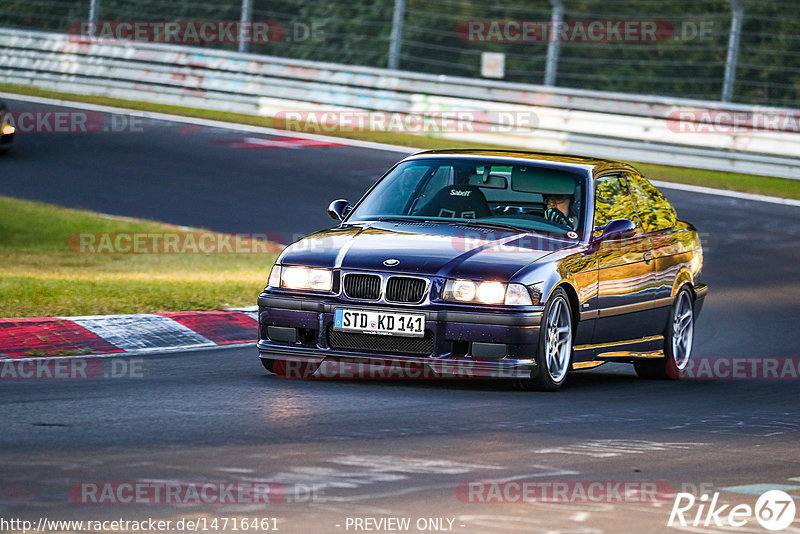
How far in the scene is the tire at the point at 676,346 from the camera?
420 inches

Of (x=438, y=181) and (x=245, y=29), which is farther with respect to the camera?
(x=245, y=29)

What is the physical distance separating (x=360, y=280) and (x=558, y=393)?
1430mm

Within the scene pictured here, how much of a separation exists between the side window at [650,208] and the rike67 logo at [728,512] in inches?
181

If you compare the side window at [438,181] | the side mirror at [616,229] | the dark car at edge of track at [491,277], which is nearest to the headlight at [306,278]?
the dark car at edge of track at [491,277]

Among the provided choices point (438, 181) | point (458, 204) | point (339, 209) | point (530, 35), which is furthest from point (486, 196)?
point (530, 35)

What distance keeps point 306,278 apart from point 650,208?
3159 mm

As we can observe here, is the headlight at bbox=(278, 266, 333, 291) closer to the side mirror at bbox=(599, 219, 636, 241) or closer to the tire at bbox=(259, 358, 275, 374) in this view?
the tire at bbox=(259, 358, 275, 374)

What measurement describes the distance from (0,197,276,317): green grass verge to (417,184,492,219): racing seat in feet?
9.49

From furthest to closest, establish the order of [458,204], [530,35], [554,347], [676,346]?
1. [530,35]
2. [676,346]
3. [458,204]
4. [554,347]

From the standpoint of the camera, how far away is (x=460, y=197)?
9.82m

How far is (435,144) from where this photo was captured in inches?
963

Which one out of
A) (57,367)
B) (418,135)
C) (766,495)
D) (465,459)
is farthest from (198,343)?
(418,135)

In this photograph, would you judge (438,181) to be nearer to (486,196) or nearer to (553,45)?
(486,196)

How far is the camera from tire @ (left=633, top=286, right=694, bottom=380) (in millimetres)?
10656
